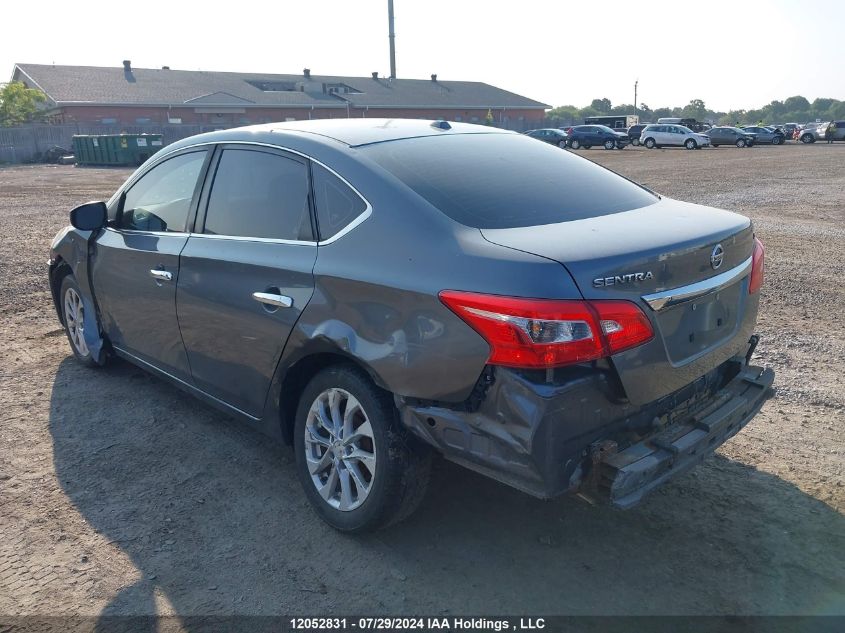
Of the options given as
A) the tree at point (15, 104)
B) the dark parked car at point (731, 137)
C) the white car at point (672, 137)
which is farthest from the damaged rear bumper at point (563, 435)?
the tree at point (15, 104)

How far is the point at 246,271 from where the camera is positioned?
3.55 metres

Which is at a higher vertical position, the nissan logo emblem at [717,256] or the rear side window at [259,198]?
the rear side window at [259,198]

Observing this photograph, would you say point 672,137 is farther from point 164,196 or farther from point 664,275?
point 664,275

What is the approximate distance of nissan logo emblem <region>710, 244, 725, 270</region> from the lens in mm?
3000

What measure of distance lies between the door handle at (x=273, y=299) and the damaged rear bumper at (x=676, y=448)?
154 centimetres

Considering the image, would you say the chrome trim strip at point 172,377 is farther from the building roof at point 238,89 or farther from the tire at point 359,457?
the building roof at point 238,89

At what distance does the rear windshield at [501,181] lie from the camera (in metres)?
3.10

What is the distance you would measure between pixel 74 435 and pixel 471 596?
110 inches

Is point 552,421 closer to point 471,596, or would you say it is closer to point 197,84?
A: point 471,596

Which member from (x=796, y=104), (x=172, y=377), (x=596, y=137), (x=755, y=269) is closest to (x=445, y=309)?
(x=755, y=269)

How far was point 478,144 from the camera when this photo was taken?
12.6 feet

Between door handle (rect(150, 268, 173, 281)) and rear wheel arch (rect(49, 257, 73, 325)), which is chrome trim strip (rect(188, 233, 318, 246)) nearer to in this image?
door handle (rect(150, 268, 173, 281))

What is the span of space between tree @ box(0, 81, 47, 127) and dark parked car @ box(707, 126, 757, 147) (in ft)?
150

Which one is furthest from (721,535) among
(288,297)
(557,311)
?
(288,297)
